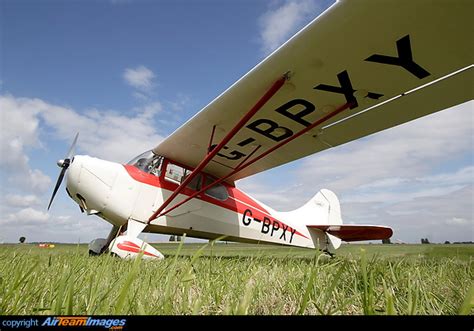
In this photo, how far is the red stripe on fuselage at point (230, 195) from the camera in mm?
5859

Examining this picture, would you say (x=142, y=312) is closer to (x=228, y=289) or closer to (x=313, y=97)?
(x=228, y=289)

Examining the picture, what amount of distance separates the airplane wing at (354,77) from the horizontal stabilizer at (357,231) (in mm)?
3810

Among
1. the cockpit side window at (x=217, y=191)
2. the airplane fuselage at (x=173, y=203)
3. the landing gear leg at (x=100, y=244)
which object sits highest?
the cockpit side window at (x=217, y=191)

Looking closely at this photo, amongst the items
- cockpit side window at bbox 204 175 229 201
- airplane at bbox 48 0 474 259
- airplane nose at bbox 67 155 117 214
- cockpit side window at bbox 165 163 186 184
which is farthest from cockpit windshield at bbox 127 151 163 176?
cockpit side window at bbox 204 175 229 201

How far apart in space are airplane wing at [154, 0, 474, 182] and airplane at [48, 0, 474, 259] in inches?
0.5

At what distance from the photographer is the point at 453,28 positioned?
2932mm

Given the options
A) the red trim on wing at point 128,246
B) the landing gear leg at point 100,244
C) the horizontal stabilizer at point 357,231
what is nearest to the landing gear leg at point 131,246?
the red trim on wing at point 128,246

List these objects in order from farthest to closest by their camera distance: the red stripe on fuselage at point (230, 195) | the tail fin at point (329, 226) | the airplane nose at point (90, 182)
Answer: the tail fin at point (329, 226), the red stripe on fuselage at point (230, 195), the airplane nose at point (90, 182)

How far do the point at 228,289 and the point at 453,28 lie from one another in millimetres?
3667

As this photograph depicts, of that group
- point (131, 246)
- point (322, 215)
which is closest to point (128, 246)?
point (131, 246)

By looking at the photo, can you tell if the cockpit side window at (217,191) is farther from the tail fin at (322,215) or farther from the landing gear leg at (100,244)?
the tail fin at (322,215)

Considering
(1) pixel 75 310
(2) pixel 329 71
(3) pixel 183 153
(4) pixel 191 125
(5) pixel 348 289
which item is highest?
A: (2) pixel 329 71

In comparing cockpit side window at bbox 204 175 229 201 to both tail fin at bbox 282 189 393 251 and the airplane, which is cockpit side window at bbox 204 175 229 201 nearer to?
the airplane

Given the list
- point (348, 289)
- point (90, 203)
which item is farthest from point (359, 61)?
point (90, 203)
